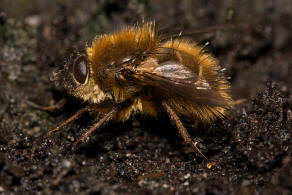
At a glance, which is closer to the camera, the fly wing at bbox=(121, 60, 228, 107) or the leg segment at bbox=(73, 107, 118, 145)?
the fly wing at bbox=(121, 60, 228, 107)

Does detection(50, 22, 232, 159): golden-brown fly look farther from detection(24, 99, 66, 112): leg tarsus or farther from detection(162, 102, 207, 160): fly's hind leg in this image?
detection(24, 99, 66, 112): leg tarsus

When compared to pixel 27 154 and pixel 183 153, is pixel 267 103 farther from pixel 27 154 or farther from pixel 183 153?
pixel 27 154

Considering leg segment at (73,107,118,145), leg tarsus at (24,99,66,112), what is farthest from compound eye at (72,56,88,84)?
leg tarsus at (24,99,66,112)

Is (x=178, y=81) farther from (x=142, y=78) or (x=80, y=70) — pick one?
(x=80, y=70)

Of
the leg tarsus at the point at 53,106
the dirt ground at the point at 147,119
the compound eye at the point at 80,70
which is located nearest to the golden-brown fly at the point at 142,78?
the compound eye at the point at 80,70

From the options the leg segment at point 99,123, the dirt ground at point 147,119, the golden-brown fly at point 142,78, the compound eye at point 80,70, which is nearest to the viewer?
the dirt ground at point 147,119

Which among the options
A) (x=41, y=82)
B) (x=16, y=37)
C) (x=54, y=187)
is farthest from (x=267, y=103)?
(x=16, y=37)

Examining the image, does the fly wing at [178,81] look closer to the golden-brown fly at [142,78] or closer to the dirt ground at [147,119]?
the golden-brown fly at [142,78]
